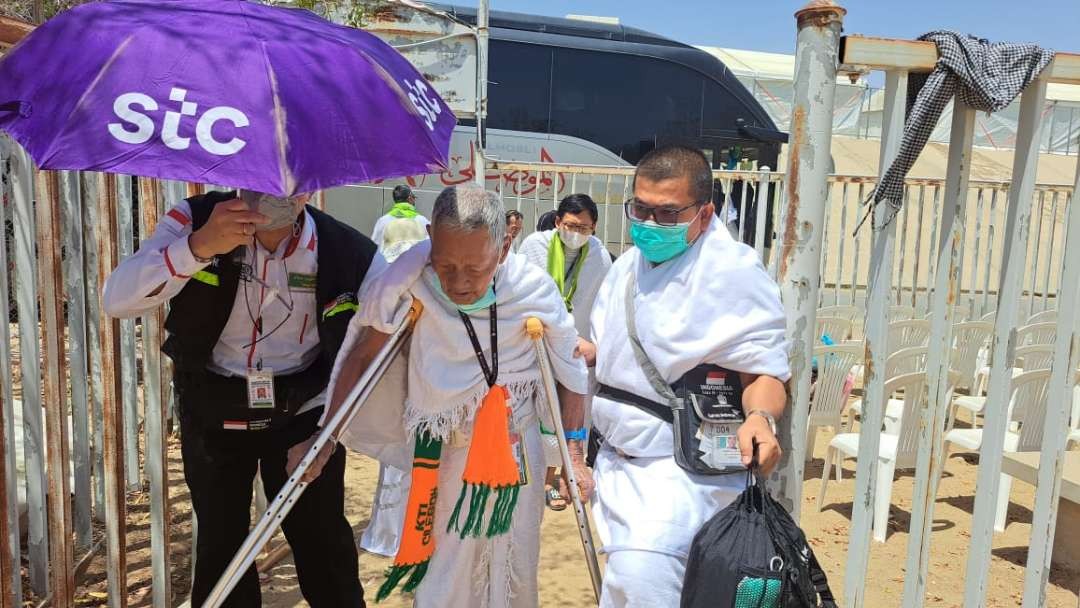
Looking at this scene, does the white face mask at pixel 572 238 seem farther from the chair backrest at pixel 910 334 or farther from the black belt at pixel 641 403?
the black belt at pixel 641 403

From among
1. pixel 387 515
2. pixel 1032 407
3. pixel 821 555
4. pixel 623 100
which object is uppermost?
pixel 623 100

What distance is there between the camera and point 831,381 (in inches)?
226

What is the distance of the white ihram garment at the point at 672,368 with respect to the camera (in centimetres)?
221

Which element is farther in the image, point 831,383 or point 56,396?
point 831,383

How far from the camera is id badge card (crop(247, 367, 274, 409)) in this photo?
2609 mm

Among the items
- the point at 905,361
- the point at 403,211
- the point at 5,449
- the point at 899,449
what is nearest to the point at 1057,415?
the point at 899,449

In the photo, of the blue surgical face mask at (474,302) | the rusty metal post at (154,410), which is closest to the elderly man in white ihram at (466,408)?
the blue surgical face mask at (474,302)

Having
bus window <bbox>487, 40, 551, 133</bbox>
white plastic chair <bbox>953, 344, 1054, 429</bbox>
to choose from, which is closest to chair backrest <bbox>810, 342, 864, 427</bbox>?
white plastic chair <bbox>953, 344, 1054, 429</bbox>

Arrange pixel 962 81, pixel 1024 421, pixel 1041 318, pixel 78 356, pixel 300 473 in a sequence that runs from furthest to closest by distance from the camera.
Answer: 1. pixel 1041 318
2. pixel 1024 421
3. pixel 78 356
4. pixel 300 473
5. pixel 962 81

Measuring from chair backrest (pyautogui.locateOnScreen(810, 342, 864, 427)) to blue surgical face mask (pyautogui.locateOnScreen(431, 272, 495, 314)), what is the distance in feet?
12.0

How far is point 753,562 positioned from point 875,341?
2.13ft

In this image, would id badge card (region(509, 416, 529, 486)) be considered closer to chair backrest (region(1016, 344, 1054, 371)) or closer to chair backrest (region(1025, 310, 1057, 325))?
chair backrest (region(1016, 344, 1054, 371))

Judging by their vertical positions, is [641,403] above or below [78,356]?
above

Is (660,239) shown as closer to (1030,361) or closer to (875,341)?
(875,341)
